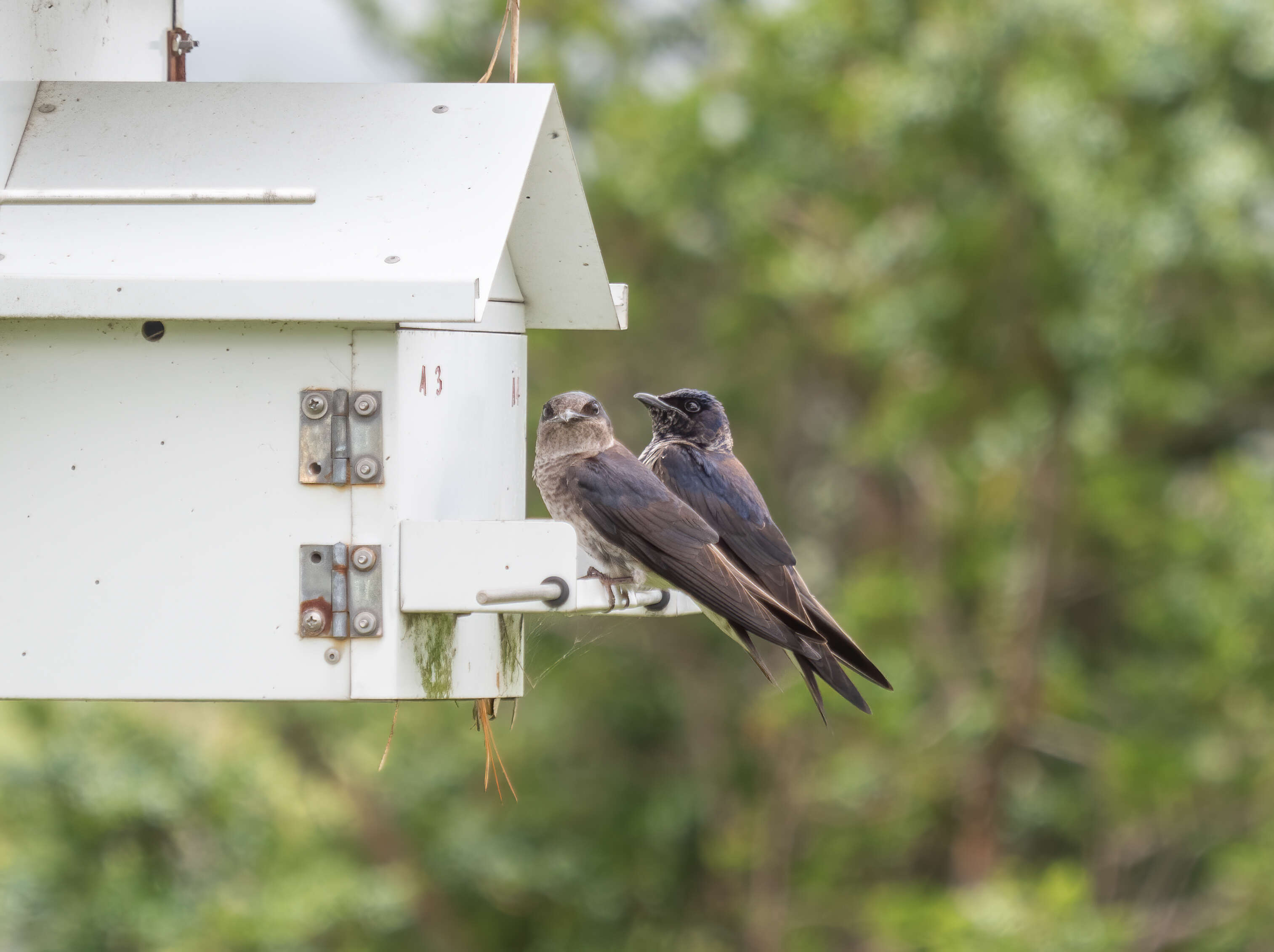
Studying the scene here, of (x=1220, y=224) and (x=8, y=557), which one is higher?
(x=1220, y=224)

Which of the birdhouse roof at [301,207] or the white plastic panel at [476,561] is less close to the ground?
the birdhouse roof at [301,207]

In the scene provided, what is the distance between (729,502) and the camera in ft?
13.2

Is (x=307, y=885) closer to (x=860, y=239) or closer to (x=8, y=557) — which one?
(x=860, y=239)

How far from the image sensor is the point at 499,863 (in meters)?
10.9

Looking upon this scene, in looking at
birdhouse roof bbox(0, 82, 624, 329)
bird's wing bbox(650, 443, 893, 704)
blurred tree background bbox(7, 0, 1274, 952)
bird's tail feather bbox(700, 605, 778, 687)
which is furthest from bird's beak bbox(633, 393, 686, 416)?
blurred tree background bbox(7, 0, 1274, 952)

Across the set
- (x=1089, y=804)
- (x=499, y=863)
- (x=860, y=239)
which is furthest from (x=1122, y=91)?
(x=499, y=863)

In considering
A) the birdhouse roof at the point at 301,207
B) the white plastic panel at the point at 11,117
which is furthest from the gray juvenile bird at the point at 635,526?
the white plastic panel at the point at 11,117

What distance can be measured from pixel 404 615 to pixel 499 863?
795cm

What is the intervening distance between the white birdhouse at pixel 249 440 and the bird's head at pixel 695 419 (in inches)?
42.6

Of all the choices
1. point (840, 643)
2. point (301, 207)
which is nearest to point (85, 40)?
point (301, 207)

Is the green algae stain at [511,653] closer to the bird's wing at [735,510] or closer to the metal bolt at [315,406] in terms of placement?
the bird's wing at [735,510]

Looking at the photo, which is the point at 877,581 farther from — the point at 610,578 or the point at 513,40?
the point at 513,40

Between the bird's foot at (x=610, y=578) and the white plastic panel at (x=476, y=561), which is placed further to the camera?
the bird's foot at (x=610, y=578)

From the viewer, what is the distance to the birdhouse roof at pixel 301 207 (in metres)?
3.07
